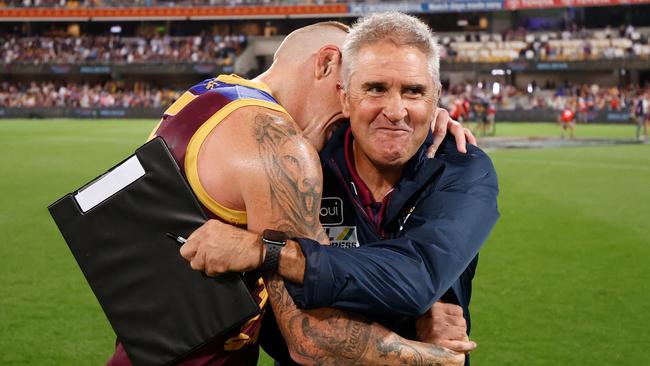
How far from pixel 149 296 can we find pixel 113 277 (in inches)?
5.8

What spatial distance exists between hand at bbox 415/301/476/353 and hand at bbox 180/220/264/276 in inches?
31.0

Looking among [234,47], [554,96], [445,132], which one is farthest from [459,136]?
[234,47]

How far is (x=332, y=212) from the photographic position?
322 cm

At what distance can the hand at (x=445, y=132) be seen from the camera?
3.26 meters

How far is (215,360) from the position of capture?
288cm

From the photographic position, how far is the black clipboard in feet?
8.20

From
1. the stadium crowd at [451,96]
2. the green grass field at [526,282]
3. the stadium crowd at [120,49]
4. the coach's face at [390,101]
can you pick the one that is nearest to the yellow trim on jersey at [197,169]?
the coach's face at [390,101]

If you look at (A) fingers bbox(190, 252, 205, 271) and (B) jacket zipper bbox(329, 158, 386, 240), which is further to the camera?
(B) jacket zipper bbox(329, 158, 386, 240)

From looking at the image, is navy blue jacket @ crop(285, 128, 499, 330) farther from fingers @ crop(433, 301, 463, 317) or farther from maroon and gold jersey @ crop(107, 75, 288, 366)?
maroon and gold jersey @ crop(107, 75, 288, 366)

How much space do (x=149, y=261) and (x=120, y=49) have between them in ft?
197

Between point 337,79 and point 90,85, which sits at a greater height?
point 337,79

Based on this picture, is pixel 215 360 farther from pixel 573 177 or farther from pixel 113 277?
pixel 573 177

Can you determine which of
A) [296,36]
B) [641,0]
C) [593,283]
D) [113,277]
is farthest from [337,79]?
[641,0]

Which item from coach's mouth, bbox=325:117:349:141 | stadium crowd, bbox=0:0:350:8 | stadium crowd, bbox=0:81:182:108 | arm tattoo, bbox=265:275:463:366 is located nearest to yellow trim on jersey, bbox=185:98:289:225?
arm tattoo, bbox=265:275:463:366
